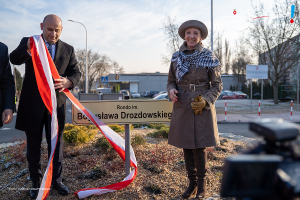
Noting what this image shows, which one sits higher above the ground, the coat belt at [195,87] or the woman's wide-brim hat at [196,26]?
the woman's wide-brim hat at [196,26]

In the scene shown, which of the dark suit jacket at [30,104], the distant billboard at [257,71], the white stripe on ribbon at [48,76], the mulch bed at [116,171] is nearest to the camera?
the white stripe on ribbon at [48,76]

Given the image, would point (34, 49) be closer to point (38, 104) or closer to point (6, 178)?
point (38, 104)

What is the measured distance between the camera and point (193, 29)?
266 cm

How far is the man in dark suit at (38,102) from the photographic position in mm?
2607

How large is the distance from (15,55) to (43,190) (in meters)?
1.49

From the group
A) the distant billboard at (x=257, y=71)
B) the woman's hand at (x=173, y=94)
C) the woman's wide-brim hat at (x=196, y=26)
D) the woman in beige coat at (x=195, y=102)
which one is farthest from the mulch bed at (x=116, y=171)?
the distant billboard at (x=257, y=71)

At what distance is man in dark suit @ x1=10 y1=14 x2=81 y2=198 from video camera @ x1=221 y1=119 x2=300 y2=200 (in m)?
2.49

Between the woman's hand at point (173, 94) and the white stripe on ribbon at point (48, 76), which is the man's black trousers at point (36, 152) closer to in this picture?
the white stripe on ribbon at point (48, 76)

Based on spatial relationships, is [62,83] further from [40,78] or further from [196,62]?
[196,62]

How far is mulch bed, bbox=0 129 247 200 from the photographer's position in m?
2.80

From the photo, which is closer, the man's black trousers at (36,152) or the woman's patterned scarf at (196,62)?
the woman's patterned scarf at (196,62)

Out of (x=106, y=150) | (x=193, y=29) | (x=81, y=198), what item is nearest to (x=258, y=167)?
(x=193, y=29)

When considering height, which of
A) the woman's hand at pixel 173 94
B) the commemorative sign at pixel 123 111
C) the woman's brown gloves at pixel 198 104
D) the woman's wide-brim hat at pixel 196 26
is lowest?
the commemorative sign at pixel 123 111

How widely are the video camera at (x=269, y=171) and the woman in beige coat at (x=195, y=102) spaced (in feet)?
6.07
